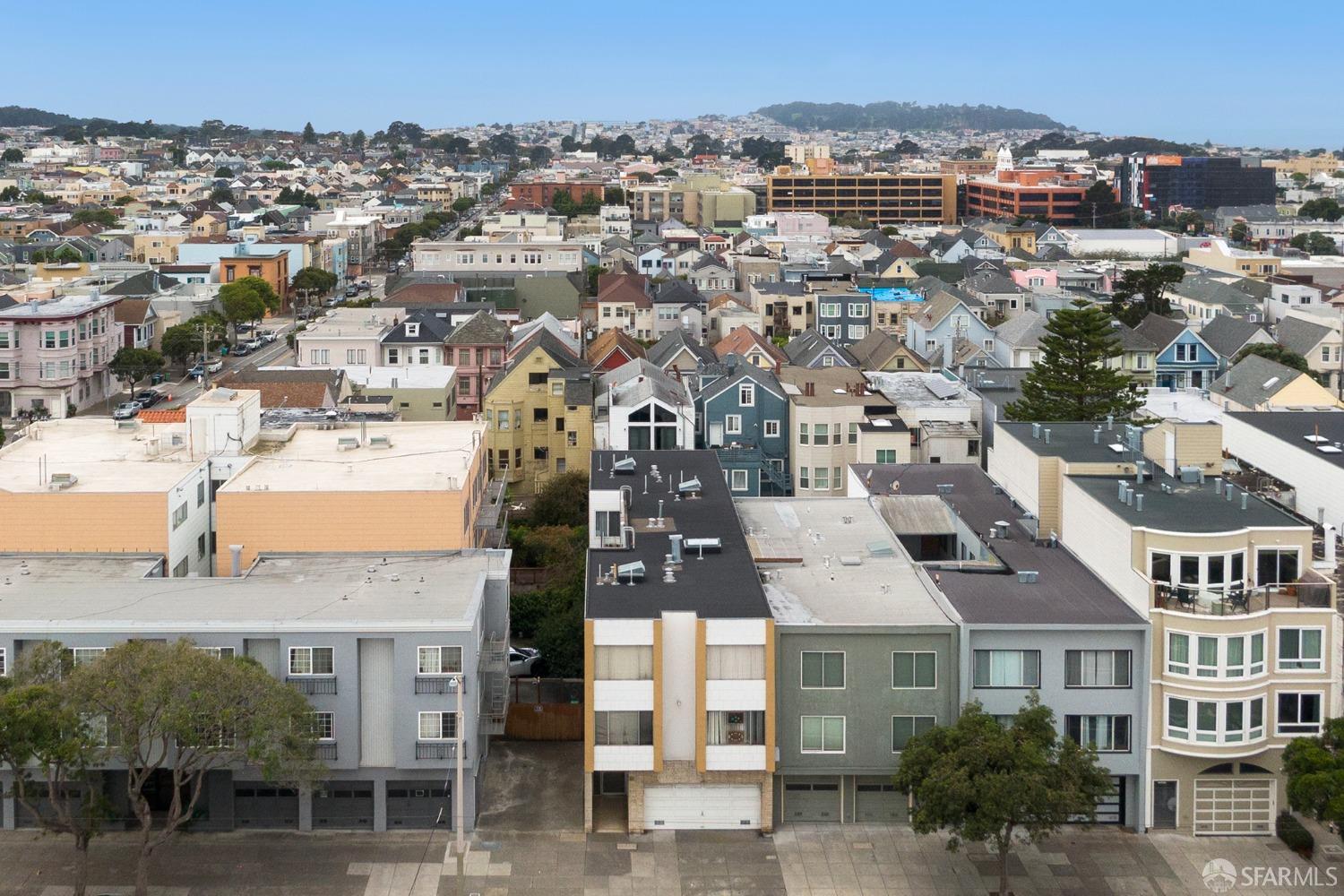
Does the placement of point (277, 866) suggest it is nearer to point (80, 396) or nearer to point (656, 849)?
point (656, 849)

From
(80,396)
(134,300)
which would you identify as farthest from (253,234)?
(80,396)

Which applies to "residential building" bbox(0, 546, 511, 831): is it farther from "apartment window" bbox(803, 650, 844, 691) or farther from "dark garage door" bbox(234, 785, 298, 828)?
"apartment window" bbox(803, 650, 844, 691)

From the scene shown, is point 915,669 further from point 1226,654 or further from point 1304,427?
point 1304,427

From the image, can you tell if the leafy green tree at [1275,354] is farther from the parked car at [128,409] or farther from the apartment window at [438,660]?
the apartment window at [438,660]

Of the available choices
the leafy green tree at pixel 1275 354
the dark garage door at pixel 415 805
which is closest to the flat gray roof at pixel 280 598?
the dark garage door at pixel 415 805

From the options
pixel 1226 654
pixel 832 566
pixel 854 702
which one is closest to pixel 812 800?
pixel 854 702

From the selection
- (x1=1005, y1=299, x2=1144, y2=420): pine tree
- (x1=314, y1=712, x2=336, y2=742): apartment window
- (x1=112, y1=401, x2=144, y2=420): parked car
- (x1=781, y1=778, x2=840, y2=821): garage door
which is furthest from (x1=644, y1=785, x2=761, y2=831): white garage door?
(x1=112, y1=401, x2=144, y2=420): parked car
